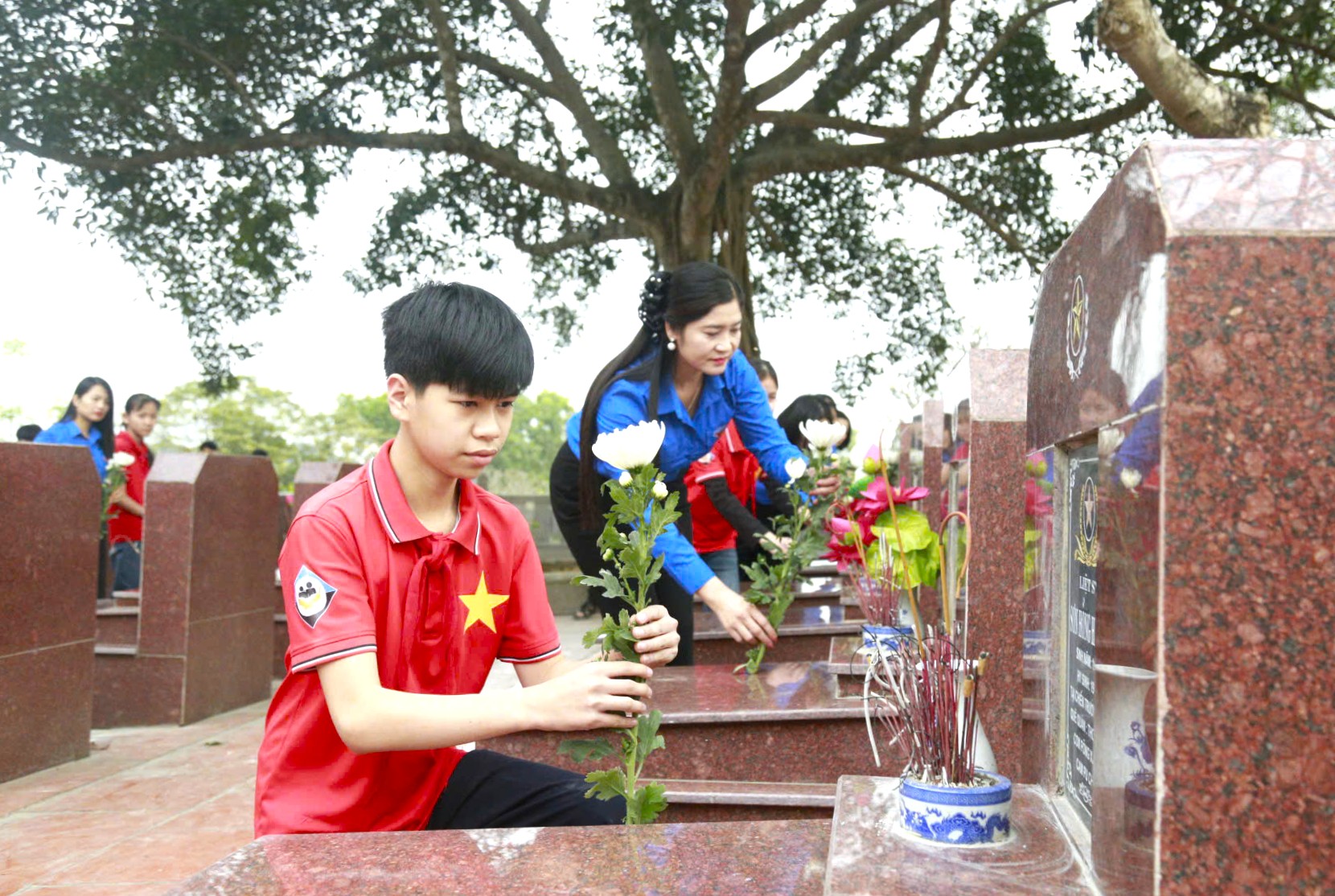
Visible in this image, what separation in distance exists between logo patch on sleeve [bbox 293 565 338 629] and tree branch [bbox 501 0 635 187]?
7986 mm

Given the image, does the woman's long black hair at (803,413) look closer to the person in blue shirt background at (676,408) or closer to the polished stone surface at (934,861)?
the person in blue shirt background at (676,408)

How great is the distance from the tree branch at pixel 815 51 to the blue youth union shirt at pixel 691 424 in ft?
15.1

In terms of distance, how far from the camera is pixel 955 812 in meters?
1.66

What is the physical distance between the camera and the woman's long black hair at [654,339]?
3746 mm

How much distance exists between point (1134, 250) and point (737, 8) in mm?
6729

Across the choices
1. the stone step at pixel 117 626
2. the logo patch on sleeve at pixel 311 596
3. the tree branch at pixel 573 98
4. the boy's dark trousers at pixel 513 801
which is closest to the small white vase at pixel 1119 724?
the boy's dark trousers at pixel 513 801

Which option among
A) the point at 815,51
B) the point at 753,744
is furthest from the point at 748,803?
the point at 815,51

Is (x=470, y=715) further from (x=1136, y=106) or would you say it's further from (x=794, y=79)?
(x=1136, y=106)

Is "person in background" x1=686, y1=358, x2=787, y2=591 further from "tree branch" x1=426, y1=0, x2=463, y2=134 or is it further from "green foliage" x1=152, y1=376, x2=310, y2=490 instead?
"green foliage" x1=152, y1=376, x2=310, y2=490

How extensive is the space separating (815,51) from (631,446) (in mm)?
7282

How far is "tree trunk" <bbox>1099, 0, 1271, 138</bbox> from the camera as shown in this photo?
5621 millimetres

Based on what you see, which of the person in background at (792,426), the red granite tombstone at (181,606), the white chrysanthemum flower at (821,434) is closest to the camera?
the white chrysanthemum flower at (821,434)

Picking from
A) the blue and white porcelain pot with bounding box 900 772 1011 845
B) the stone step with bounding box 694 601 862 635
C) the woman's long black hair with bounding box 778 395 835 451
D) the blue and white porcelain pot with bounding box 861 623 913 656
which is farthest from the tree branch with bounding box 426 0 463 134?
the blue and white porcelain pot with bounding box 900 772 1011 845

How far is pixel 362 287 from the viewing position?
36.0ft
